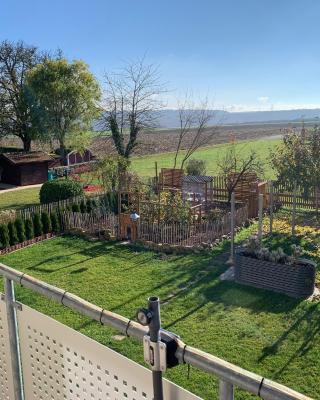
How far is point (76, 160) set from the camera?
36.8 metres

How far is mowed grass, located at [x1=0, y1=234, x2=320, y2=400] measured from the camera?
22.7ft

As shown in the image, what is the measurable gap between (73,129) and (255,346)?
26551 millimetres

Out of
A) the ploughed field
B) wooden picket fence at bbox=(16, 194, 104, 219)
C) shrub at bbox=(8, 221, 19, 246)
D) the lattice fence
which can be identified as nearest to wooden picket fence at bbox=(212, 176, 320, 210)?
the ploughed field

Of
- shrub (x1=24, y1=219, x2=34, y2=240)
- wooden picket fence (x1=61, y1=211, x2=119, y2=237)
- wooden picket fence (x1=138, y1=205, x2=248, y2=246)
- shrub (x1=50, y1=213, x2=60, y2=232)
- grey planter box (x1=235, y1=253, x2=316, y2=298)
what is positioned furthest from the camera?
shrub (x1=50, y1=213, x2=60, y2=232)

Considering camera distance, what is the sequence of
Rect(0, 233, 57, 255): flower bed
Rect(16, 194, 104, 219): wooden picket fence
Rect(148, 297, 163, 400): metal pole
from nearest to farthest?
Rect(148, 297, 163, 400): metal pole
Rect(0, 233, 57, 255): flower bed
Rect(16, 194, 104, 219): wooden picket fence

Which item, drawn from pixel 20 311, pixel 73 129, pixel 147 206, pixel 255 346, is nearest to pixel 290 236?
pixel 147 206

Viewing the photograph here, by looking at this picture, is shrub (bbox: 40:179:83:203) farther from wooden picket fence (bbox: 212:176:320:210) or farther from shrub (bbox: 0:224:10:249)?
wooden picket fence (bbox: 212:176:320:210)

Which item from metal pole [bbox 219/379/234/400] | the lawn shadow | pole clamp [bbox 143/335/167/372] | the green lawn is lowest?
the green lawn

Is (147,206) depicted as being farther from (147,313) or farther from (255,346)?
(147,313)

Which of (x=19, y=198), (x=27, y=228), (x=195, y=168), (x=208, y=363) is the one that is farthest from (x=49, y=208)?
(x=208, y=363)

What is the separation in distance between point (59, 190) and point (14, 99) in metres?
17.9

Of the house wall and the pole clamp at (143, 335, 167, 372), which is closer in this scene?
the pole clamp at (143, 335, 167, 372)

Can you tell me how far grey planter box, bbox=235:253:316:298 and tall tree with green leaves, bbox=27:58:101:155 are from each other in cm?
2271

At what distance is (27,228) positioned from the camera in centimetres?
1461
